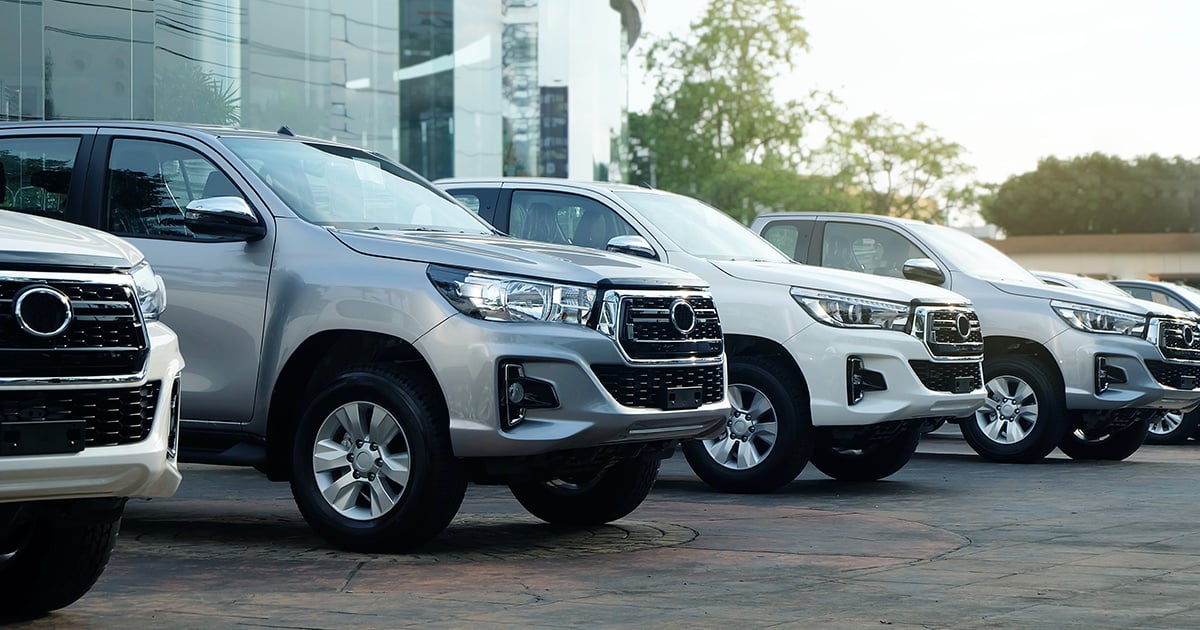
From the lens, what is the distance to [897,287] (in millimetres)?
10219

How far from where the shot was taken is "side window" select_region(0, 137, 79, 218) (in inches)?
323

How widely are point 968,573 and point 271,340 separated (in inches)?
127

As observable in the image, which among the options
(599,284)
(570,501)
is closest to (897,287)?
(570,501)

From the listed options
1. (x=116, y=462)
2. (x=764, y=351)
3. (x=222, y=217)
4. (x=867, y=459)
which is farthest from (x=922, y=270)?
(x=116, y=462)

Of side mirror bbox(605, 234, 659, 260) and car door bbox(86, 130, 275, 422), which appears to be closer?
car door bbox(86, 130, 275, 422)

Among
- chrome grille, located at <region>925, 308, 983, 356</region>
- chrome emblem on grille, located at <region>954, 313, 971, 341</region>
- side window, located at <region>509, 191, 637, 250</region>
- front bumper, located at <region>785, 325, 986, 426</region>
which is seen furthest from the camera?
side window, located at <region>509, 191, 637, 250</region>

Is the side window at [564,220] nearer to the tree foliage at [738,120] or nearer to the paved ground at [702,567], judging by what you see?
the paved ground at [702,567]

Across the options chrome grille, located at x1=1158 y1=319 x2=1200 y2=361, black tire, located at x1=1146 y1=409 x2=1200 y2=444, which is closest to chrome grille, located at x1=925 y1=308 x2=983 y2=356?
chrome grille, located at x1=1158 y1=319 x2=1200 y2=361

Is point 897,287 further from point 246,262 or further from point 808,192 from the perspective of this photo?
point 808,192

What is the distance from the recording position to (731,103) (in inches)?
2448

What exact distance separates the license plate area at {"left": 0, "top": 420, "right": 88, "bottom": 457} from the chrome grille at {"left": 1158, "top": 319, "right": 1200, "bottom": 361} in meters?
9.85

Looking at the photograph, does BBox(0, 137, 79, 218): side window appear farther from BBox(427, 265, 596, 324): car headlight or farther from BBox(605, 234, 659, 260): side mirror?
BBox(605, 234, 659, 260): side mirror

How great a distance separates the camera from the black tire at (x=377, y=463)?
7.07 metres

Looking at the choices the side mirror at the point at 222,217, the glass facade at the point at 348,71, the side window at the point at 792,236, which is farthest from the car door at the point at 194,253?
the glass facade at the point at 348,71
